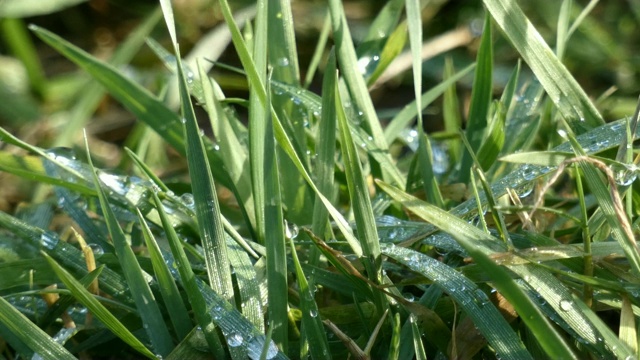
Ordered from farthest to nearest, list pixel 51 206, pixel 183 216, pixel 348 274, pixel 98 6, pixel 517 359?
1. pixel 98 6
2. pixel 51 206
3. pixel 183 216
4. pixel 348 274
5. pixel 517 359

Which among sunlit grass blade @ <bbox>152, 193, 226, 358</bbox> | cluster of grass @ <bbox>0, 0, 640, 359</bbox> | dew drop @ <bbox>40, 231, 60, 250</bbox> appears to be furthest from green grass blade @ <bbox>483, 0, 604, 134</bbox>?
dew drop @ <bbox>40, 231, 60, 250</bbox>

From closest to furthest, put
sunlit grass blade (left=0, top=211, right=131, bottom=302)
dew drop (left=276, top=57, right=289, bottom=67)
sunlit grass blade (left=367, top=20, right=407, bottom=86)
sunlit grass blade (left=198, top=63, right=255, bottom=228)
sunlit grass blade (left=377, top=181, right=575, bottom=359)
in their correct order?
sunlit grass blade (left=377, top=181, right=575, bottom=359)
sunlit grass blade (left=0, top=211, right=131, bottom=302)
sunlit grass blade (left=198, top=63, right=255, bottom=228)
dew drop (left=276, top=57, right=289, bottom=67)
sunlit grass blade (left=367, top=20, right=407, bottom=86)

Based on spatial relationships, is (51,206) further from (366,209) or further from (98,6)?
(98,6)

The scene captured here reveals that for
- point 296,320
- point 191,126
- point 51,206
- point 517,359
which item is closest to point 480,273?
point 517,359

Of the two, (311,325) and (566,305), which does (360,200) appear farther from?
(566,305)

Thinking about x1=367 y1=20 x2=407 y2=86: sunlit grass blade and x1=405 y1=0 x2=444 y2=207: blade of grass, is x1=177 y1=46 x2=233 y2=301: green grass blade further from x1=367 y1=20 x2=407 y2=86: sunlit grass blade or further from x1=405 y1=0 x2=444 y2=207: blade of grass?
x1=367 y1=20 x2=407 y2=86: sunlit grass blade

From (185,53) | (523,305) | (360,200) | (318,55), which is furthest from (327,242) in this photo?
(185,53)
